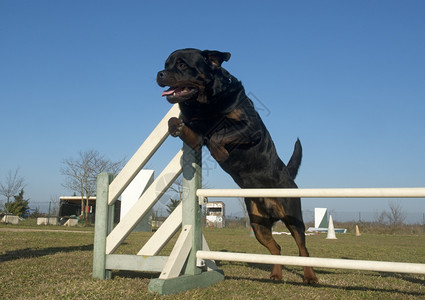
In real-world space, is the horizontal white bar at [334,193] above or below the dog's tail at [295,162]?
below

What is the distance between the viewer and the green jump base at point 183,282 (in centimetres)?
208

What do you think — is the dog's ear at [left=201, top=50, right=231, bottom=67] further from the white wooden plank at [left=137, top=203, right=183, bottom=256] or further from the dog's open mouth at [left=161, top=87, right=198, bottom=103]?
the white wooden plank at [left=137, top=203, right=183, bottom=256]

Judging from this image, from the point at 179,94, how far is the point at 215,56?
0.43m

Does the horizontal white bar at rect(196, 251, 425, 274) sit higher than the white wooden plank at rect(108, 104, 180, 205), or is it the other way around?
the white wooden plank at rect(108, 104, 180, 205)

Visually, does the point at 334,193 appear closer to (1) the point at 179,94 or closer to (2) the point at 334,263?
(2) the point at 334,263

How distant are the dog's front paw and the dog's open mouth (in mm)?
141

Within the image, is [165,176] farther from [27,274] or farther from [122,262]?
[27,274]

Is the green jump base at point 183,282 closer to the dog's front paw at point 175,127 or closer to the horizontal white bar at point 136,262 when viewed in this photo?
the horizontal white bar at point 136,262

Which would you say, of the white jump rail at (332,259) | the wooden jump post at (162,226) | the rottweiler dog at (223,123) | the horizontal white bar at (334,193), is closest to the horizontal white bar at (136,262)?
the wooden jump post at (162,226)

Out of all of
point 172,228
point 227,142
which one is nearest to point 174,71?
point 227,142

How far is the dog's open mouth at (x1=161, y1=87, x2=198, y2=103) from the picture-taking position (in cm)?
244

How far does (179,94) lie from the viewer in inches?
96.6

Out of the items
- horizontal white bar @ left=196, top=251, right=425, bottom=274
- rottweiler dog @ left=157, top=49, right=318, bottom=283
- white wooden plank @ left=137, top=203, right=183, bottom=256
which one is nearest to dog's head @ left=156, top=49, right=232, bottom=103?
rottweiler dog @ left=157, top=49, right=318, bottom=283

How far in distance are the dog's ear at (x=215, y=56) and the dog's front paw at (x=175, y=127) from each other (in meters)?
0.55
